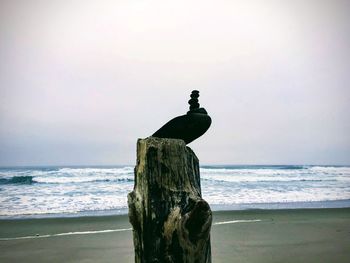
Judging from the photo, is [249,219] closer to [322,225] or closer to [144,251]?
[322,225]

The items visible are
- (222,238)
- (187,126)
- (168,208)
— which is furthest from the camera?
(222,238)

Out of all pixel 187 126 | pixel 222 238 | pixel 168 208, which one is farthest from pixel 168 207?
pixel 222 238

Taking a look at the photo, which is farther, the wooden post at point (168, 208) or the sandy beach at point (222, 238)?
the sandy beach at point (222, 238)

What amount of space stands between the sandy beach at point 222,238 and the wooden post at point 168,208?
4305 mm

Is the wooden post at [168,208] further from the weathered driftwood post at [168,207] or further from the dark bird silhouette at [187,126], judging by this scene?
the dark bird silhouette at [187,126]

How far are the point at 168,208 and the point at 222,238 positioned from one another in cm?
599

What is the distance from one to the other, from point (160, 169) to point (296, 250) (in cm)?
573

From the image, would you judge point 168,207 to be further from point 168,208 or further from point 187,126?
point 187,126

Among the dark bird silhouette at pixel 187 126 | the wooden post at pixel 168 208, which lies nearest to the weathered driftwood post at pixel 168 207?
the wooden post at pixel 168 208

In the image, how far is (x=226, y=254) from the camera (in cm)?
666

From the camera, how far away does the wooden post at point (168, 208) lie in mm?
2232

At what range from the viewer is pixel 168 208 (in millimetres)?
2330

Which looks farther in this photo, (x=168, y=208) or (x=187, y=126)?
(x=187, y=126)

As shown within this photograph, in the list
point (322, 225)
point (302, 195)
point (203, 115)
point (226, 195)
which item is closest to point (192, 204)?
point (203, 115)
